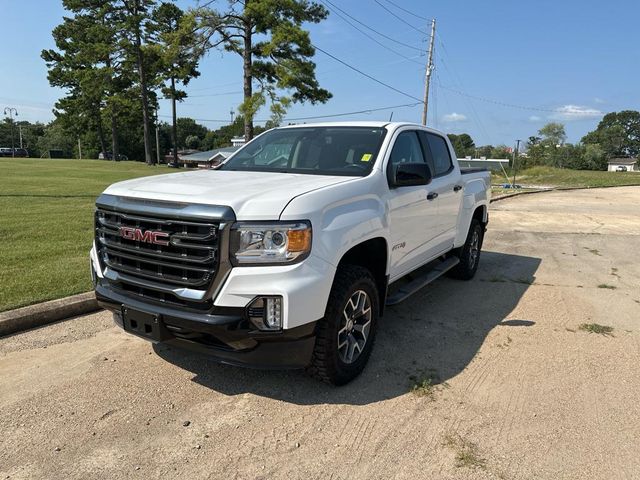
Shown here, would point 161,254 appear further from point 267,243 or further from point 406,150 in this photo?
point 406,150

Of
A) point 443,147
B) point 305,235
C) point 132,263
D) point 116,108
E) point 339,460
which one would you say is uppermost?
point 116,108

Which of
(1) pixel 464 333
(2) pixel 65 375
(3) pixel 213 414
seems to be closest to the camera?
(3) pixel 213 414

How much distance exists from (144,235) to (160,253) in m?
0.17

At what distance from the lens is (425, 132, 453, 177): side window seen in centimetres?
546

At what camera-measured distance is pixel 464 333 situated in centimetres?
478

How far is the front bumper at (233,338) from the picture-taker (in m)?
2.97

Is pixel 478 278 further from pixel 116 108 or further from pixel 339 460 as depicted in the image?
pixel 116 108

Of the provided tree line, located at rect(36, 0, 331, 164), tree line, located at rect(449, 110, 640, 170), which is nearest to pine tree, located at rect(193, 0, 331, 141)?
tree line, located at rect(36, 0, 331, 164)

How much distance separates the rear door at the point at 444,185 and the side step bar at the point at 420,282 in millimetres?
196

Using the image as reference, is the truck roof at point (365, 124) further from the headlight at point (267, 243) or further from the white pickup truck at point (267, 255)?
the headlight at point (267, 243)

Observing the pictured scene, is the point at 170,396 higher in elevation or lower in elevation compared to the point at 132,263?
lower

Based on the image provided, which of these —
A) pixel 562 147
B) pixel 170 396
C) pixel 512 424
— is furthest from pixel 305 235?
pixel 562 147

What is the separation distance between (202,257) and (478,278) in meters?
4.95

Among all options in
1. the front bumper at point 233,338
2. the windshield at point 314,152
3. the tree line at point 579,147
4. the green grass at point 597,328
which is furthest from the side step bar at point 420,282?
the tree line at point 579,147
